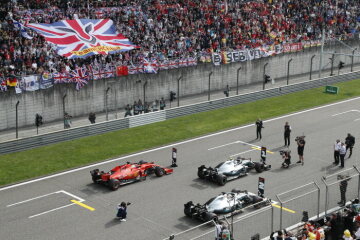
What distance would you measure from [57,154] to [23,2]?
52.3 feet

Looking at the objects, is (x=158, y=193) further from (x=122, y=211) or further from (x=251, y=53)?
(x=251, y=53)

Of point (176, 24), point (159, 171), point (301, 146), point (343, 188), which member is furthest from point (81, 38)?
point (343, 188)

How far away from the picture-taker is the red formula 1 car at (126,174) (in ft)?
81.5

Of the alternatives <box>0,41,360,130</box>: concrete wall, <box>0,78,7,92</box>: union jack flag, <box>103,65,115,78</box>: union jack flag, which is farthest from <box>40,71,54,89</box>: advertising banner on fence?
<box>103,65,115,78</box>: union jack flag

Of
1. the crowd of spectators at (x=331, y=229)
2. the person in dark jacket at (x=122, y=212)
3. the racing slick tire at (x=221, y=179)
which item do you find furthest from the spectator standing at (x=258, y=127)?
the crowd of spectators at (x=331, y=229)

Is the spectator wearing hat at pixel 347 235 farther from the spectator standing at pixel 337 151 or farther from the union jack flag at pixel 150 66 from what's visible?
the union jack flag at pixel 150 66

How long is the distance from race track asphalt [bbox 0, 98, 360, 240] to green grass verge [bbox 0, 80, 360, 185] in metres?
1.27

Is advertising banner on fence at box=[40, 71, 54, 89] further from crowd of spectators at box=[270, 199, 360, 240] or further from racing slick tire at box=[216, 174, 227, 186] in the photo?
crowd of spectators at box=[270, 199, 360, 240]

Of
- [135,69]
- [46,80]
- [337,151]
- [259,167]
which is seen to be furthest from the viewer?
[135,69]

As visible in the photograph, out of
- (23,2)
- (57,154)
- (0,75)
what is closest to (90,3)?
(23,2)

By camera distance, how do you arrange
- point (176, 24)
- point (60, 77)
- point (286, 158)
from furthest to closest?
point (176, 24), point (60, 77), point (286, 158)

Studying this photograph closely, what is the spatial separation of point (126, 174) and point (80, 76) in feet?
47.5

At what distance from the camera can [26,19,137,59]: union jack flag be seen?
35.5 m

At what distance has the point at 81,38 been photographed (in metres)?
36.6
